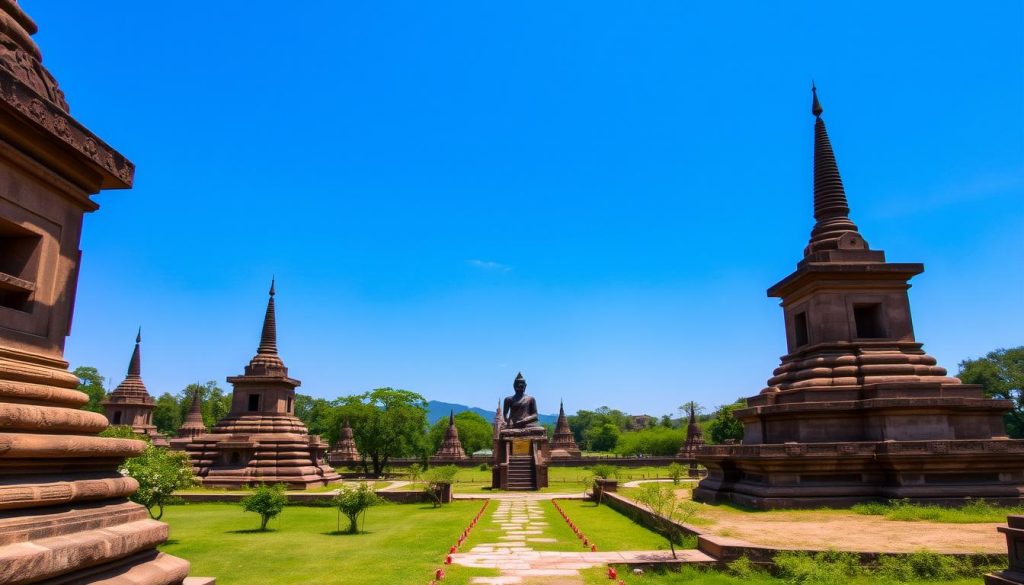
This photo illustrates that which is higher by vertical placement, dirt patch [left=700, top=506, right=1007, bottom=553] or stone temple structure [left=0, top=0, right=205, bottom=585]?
A: stone temple structure [left=0, top=0, right=205, bottom=585]

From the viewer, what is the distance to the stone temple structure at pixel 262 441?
1283 inches

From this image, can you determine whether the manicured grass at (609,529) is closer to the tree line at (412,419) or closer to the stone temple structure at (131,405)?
the tree line at (412,419)

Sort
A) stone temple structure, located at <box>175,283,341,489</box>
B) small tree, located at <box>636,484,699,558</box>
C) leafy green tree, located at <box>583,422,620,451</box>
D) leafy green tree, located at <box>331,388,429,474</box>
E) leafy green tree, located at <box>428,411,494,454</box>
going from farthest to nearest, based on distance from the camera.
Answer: leafy green tree, located at <box>583,422,620,451</box>
leafy green tree, located at <box>428,411,494,454</box>
leafy green tree, located at <box>331,388,429,474</box>
stone temple structure, located at <box>175,283,341,489</box>
small tree, located at <box>636,484,699,558</box>

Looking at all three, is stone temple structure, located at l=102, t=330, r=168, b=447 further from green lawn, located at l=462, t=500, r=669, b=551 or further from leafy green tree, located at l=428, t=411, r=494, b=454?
green lawn, located at l=462, t=500, r=669, b=551

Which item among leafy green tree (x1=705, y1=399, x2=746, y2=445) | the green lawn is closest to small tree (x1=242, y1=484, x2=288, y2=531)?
the green lawn

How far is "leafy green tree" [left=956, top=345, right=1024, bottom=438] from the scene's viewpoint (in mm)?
59438

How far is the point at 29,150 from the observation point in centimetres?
605

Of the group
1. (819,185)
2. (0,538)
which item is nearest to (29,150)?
(0,538)

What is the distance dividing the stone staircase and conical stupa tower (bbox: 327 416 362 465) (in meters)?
23.8

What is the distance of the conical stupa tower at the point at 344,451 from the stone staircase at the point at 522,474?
23.8 meters

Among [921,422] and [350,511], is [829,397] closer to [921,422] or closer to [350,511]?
[921,422]

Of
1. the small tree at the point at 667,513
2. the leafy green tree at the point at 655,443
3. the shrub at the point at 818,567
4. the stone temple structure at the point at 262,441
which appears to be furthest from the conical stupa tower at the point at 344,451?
the shrub at the point at 818,567

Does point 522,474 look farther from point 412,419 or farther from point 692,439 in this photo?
point 692,439

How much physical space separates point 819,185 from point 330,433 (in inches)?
1608
